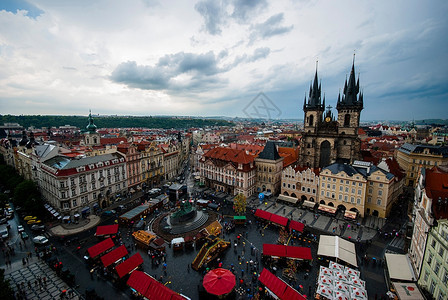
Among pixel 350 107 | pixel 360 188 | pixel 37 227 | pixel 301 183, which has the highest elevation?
pixel 350 107

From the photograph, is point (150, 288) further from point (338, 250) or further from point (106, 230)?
point (338, 250)

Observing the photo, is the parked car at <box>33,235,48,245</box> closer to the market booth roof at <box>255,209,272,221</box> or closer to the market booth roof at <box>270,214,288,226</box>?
the market booth roof at <box>255,209,272,221</box>

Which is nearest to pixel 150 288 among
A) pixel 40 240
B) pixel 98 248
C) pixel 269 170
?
pixel 98 248

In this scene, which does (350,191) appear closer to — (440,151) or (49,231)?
(440,151)

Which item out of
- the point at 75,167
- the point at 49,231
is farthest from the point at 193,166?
the point at 49,231

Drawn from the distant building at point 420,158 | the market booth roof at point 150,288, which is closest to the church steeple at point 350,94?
the distant building at point 420,158
